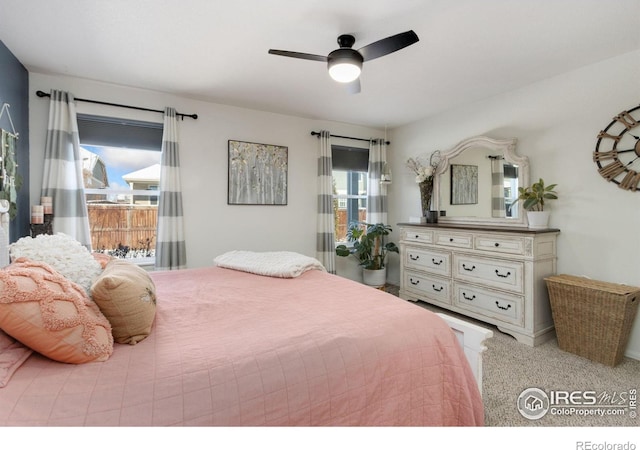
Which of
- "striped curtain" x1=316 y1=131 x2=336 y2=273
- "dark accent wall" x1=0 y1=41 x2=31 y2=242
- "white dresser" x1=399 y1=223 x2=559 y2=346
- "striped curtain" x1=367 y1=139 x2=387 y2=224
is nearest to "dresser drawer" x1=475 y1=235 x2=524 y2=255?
"white dresser" x1=399 y1=223 x2=559 y2=346

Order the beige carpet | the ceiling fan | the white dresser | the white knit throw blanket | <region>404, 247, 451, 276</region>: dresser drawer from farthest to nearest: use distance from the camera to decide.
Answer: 1. <region>404, 247, 451, 276</region>: dresser drawer
2. the white dresser
3. the white knit throw blanket
4. the ceiling fan
5. the beige carpet

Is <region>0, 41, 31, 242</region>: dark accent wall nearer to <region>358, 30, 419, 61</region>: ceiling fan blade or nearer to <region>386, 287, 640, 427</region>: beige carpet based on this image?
<region>358, 30, 419, 61</region>: ceiling fan blade

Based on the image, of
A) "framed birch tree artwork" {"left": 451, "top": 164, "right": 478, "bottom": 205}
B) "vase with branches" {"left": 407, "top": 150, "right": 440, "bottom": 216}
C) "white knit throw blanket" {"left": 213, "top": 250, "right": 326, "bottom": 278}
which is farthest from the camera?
"vase with branches" {"left": 407, "top": 150, "right": 440, "bottom": 216}

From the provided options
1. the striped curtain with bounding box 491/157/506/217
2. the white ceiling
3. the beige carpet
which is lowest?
the beige carpet

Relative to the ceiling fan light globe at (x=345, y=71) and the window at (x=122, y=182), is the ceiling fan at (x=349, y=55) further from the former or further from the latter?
the window at (x=122, y=182)

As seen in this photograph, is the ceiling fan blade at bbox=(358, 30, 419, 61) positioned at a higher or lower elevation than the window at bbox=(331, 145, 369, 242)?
higher

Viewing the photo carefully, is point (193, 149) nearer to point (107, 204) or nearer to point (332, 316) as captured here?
point (107, 204)

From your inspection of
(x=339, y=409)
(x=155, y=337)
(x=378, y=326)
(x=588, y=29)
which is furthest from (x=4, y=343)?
(x=588, y=29)

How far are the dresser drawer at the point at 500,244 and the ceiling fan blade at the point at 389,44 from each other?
6.43 feet

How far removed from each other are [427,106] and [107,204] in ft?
12.1

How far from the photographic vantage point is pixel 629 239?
245 centimetres

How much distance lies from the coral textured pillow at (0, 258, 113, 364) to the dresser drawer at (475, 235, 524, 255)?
300 cm

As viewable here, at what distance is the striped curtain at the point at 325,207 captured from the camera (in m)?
4.05

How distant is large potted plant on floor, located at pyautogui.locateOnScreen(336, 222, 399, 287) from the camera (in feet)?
13.9
